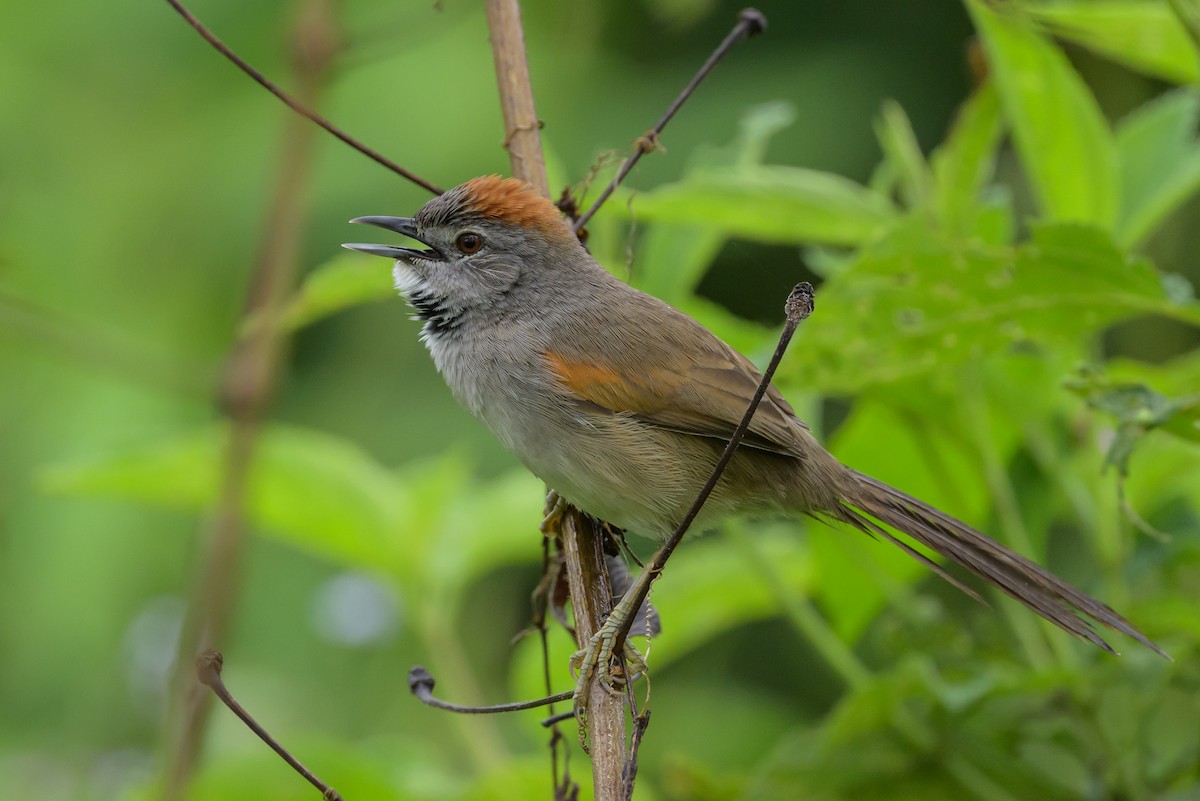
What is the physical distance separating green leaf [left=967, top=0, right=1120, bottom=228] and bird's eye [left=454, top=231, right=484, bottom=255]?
1.29 meters

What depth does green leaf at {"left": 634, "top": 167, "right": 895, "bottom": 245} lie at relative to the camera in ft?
8.80

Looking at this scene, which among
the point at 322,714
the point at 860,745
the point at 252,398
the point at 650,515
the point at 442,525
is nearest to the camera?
the point at 252,398

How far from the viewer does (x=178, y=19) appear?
5828 mm

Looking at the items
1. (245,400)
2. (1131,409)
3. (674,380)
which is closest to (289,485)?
(674,380)

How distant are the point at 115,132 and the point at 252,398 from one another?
179 inches

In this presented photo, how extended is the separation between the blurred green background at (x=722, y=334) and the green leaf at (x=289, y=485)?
11 mm

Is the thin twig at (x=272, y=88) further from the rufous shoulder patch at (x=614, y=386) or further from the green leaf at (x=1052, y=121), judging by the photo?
the green leaf at (x=1052, y=121)

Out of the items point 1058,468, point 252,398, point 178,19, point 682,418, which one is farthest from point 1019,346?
point 178,19

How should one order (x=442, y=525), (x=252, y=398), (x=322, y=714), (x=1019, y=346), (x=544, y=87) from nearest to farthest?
(x=252, y=398) < (x=442, y=525) < (x=1019, y=346) < (x=322, y=714) < (x=544, y=87)

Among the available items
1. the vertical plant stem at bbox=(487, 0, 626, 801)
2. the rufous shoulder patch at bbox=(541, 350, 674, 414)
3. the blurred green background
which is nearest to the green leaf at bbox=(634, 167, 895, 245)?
the blurred green background

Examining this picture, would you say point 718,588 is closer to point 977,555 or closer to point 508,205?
point 977,555

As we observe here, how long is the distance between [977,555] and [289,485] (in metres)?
1.55

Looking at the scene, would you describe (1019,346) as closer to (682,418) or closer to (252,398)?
(682,418)

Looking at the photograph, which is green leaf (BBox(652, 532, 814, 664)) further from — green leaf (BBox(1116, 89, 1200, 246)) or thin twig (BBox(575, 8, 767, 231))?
green leaf (BBox(1116, 89, 1200, 246))
